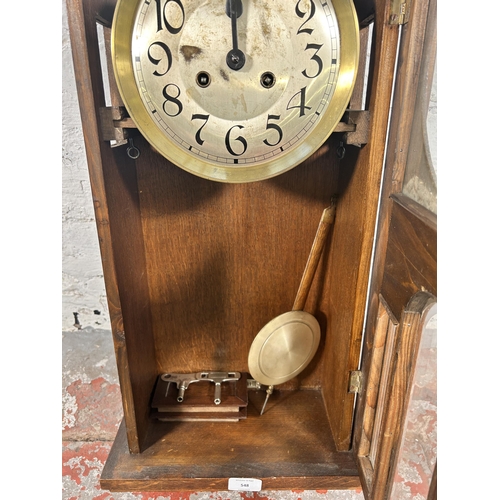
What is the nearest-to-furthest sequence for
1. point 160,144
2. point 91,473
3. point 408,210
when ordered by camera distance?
point 408,210 < point 160,144 < point 91,473

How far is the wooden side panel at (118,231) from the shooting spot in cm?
77

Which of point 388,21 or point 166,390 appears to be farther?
point 166,390

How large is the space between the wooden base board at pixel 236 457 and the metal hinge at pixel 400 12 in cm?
94

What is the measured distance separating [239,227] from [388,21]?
58cm

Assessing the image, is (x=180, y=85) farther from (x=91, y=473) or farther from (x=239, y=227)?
(x=91, y=473)

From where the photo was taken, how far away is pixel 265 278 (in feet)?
3.93

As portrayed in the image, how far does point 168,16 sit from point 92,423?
101 cm

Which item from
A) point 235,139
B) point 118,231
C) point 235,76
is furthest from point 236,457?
point 235,76

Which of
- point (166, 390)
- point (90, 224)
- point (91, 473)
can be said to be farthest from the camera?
point (90, 224)

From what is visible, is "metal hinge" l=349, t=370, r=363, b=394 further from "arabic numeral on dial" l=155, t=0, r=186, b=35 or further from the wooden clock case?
"arabic numeral on dial" l=155, t=0, r=186, b=35

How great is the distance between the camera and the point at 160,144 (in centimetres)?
83

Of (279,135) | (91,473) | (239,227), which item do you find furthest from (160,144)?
(91,473)

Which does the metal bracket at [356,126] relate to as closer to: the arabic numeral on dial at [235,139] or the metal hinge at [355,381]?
the arabic numeral on dial at [235,139]

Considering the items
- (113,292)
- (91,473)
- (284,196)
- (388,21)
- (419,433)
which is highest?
(388,21)
